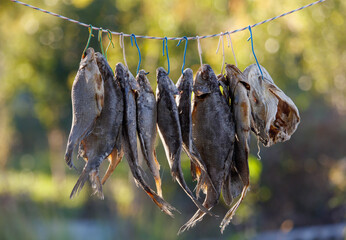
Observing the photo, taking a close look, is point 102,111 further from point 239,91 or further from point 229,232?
point 229,232

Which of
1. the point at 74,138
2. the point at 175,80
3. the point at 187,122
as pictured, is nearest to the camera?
the point at 74,138

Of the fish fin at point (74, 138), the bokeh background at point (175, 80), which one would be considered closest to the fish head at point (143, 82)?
the fish fin at point (74, 138)

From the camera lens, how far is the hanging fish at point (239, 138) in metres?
1.72

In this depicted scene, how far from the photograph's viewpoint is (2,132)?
32.5ft

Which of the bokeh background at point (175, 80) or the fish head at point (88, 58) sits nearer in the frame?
the fish head at point (88, 58)

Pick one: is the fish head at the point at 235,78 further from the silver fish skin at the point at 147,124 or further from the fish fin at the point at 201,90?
the silver fish skin at the point at 147,124

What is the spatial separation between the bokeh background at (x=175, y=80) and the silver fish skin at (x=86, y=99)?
2238mm

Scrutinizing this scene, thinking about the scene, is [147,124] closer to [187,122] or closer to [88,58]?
[187,122]

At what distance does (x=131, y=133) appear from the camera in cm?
165

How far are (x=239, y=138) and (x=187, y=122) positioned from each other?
190 mm

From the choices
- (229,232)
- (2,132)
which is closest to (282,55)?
(229,232)

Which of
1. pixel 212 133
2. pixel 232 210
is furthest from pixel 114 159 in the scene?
pixel 232 210

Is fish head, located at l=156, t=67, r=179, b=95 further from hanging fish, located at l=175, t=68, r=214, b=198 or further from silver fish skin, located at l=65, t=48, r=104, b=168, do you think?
silver fish skin, located at l=65, t=48, r=104, b=168

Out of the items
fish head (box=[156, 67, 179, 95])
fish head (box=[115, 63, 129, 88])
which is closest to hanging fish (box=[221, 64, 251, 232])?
fish head (box=[156, 67, 179, 95])
